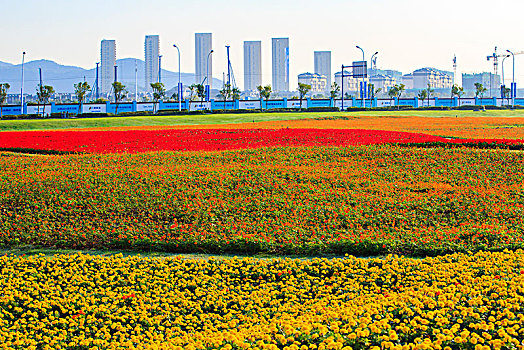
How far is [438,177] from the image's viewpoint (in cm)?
1526

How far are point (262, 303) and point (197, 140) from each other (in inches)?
637

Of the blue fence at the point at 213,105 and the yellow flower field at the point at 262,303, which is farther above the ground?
the blue fence at the point at 213,105

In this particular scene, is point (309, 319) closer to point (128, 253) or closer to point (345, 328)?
point (345, 328)

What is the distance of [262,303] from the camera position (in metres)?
7.55

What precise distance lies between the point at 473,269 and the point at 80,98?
208ft

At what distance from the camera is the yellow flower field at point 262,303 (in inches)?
226

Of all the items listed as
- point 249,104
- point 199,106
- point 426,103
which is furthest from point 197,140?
point 426,103

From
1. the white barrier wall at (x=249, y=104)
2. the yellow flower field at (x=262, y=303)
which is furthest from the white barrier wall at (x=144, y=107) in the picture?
the yellow flower field at (x=262, y=303)

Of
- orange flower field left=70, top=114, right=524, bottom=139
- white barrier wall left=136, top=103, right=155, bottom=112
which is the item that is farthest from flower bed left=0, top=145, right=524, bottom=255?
white barrier wall left=136, top=103, right=155, bottom=112

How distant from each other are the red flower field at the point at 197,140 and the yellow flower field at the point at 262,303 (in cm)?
1129

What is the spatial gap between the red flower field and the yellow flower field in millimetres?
11294

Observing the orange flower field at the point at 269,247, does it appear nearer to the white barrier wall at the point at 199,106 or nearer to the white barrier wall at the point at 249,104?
the white barrier wall at the point at 199,106

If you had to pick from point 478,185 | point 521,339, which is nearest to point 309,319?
point 521,339

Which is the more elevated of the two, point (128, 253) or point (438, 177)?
point (438, 177)
